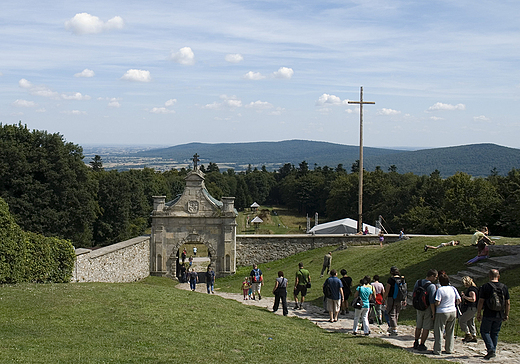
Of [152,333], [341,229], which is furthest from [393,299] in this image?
[341,229]

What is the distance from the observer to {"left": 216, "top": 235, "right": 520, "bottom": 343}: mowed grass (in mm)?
13977

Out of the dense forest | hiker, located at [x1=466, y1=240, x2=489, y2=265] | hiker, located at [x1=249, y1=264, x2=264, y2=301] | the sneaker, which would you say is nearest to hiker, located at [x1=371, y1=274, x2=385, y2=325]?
the sneaker

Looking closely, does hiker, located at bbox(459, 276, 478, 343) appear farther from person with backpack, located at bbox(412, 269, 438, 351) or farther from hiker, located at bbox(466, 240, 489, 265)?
hiker, located at bbox(466, 240, 489, 265)

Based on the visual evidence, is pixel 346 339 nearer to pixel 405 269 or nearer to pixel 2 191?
pixel 405 269

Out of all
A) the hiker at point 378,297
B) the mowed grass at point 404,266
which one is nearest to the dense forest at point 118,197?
the mowed grass at point 404,266

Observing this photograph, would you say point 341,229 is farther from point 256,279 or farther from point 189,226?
point 256,279

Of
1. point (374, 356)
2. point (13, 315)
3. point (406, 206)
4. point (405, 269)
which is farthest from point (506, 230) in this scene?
point (13, 315)

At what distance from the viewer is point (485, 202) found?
4491 cm

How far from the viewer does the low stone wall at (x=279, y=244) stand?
3250 centimetres

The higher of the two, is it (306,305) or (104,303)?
(104,303)

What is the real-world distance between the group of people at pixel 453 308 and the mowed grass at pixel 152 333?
0.91 m

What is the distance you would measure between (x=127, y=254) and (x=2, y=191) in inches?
431

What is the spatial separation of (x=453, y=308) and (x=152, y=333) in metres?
6.14

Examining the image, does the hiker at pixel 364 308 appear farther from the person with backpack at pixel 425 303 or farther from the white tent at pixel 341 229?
the white tent at pixel 341 229
